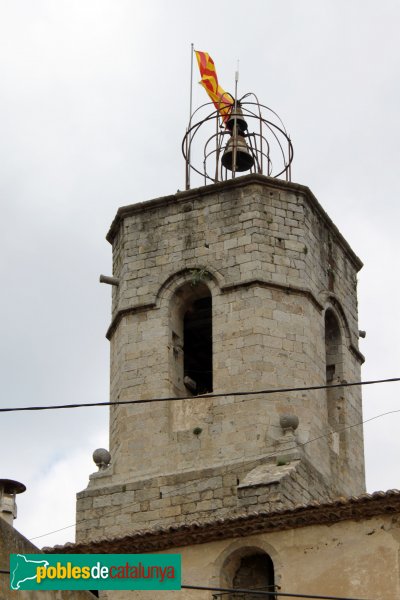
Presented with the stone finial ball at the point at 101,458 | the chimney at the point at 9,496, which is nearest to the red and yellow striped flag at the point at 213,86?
the stone finial ball at the point at 101,458

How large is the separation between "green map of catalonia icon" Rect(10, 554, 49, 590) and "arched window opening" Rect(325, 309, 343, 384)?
11011 mm

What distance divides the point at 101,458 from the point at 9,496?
275 inches

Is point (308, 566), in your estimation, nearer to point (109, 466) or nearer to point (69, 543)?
point (69, 543)

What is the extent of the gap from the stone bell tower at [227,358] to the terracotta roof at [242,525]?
1.55 m

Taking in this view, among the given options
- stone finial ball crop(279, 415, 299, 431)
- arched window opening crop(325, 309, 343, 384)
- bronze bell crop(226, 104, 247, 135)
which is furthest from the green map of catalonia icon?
bronze bell crop(226, 104, 247, 135)

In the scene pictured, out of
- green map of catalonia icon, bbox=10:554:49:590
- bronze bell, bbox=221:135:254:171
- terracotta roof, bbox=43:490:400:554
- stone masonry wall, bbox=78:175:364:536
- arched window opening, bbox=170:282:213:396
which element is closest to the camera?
green map of catalonia icon, bbox=10:554:49:590

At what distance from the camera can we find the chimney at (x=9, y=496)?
21.3 m

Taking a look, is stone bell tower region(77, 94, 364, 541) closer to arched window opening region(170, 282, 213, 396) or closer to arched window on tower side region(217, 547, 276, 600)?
arched window opening region(170, 282, 213, 396)

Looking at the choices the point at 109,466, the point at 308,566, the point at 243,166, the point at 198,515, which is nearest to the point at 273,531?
the point at 308,566

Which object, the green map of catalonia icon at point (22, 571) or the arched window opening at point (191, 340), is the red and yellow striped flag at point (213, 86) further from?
the green map of catalonia icon at point (22, 571)

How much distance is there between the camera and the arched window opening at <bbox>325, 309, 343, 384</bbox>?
3008cm

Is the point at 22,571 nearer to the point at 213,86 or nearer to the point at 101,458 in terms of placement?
the point at 101,458

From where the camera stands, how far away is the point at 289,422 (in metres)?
27.2

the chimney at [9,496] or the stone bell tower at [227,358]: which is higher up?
the stone bell tower at [227,358]
